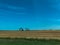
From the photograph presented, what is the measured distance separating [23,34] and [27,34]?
670 mm

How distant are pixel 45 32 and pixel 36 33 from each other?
1570 millimetres

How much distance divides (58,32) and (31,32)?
16.5 feet

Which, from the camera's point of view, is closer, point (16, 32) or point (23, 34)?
point (23, 34)

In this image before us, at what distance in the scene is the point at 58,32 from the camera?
28.7 metres

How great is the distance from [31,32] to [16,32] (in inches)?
107

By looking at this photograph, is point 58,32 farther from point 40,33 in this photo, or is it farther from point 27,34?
point 27,34

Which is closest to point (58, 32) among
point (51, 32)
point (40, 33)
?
point (51, 32)

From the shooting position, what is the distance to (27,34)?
29719 millimetres

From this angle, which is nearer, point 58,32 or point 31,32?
point 58,32

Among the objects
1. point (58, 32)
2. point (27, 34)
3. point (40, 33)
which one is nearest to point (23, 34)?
point (27, 34)

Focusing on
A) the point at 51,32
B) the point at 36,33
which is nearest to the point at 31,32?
the point at 36,33

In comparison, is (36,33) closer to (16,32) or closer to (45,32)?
(45,32)

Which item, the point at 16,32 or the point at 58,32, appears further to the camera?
the point at 16,32

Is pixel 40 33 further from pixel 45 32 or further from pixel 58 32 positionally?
pixel 58 32
